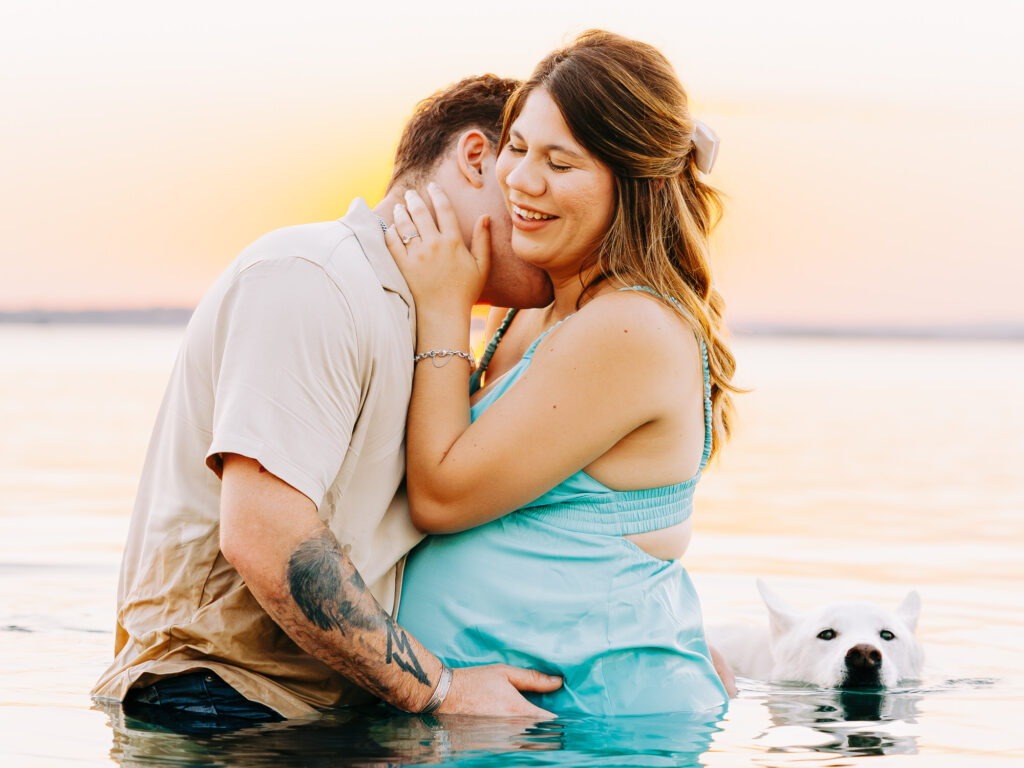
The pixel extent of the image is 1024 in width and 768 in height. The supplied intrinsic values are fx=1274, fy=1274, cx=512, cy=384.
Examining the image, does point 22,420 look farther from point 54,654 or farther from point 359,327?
point 359,327

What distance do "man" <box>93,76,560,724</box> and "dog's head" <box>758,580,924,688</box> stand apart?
1.94 m

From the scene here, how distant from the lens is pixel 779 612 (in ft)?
18.3

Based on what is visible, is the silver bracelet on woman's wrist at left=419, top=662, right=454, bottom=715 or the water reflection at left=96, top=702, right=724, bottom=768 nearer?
the water reflection at left=96, top=702, right=724, bottom=768

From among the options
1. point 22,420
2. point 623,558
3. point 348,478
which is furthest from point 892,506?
point 22,420

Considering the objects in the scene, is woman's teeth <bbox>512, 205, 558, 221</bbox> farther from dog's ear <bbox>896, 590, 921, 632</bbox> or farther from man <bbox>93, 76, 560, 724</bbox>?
dog's ear <bbox>896, 590, 921, 632</bbox>

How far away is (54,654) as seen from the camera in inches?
211

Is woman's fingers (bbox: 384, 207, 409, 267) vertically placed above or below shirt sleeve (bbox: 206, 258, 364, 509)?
above

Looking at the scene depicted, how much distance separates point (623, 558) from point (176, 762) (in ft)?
4.68

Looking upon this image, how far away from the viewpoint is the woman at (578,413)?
369 cm

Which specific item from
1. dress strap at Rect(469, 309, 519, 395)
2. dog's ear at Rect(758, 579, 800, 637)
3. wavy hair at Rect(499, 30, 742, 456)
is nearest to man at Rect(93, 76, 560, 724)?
wavy hair at Rect(499, 30, 742, 456)

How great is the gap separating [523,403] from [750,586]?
441 cm

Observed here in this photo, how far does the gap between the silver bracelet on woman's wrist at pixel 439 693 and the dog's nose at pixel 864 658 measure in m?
2.27

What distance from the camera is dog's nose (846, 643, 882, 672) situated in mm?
5230

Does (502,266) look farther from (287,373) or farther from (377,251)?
(287,373)
